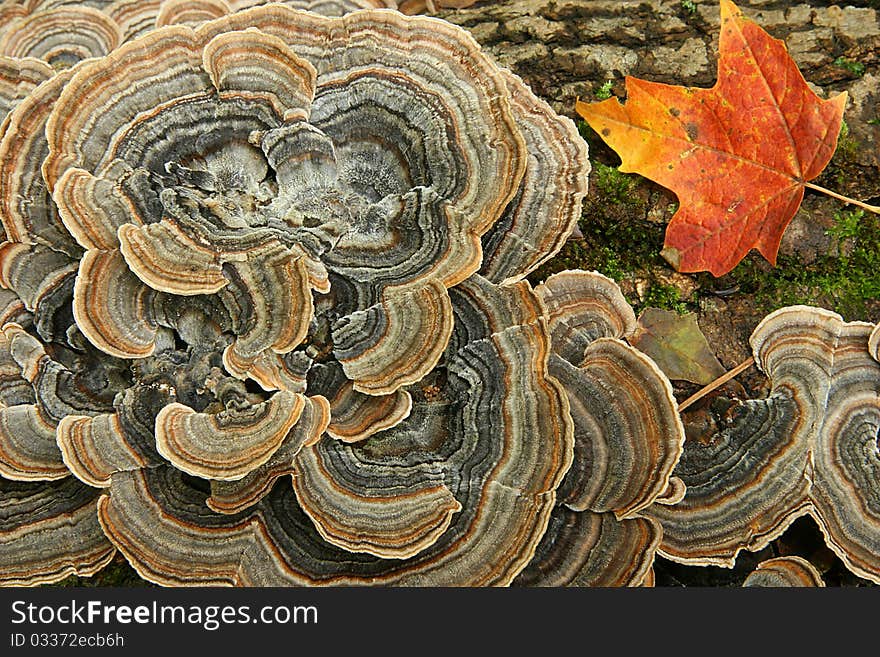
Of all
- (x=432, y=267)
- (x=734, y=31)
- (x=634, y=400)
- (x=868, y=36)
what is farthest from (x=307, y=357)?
(x=868, y=36)

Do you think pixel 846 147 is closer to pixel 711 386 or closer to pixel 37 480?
pixel 711 386

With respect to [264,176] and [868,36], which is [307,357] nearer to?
[264,176]

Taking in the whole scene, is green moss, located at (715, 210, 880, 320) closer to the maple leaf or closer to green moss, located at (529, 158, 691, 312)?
the maple leaf


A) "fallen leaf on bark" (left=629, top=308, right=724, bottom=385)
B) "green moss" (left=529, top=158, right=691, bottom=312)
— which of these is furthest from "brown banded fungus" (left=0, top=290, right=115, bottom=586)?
"fallen leaf on bark" (left=629, top=308, right=724, bottom=385)

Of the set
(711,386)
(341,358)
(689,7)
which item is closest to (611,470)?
(711,386)

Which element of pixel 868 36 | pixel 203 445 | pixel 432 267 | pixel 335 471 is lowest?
pixel 335 471
